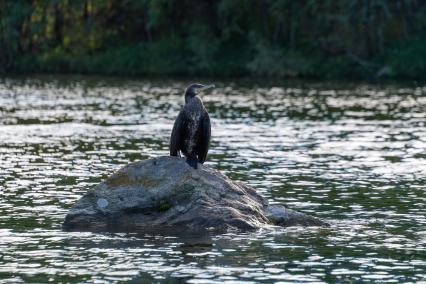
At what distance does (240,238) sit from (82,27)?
246 feet

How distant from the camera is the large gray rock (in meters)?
24.6

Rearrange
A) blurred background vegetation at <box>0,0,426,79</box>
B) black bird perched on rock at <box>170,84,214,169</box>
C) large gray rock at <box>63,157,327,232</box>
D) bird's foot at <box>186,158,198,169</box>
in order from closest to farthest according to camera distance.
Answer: large gray rock at <box>63,157,327,232</box> < bird's foot at <box>186,158,198,169</box> < black bird perched on rock at <box>170,84,214,169</box> < blurred background vegetation at <box>0,0,426,79</box>

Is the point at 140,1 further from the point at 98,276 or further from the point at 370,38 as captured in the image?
the point at 98,276

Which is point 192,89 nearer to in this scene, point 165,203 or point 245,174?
point 165,203

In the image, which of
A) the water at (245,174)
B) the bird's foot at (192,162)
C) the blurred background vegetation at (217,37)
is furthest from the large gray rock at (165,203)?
the blurred background vegetation at (217,37)

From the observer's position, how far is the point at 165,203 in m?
24.8

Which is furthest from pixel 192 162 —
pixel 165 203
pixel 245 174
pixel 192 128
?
pixel 245 174

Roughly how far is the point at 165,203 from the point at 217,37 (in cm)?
6860

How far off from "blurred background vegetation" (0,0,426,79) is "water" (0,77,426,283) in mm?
11292

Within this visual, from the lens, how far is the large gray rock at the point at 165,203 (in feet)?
80.6

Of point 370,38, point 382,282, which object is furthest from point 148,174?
point 370,38

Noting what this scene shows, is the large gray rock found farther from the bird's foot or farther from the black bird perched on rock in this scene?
the black bird perched on rock

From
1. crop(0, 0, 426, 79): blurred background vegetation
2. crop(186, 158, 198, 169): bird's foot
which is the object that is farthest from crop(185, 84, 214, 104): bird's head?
crop(0, 0, 426, 79): blurred background vegetation

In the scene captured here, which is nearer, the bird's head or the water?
the water
